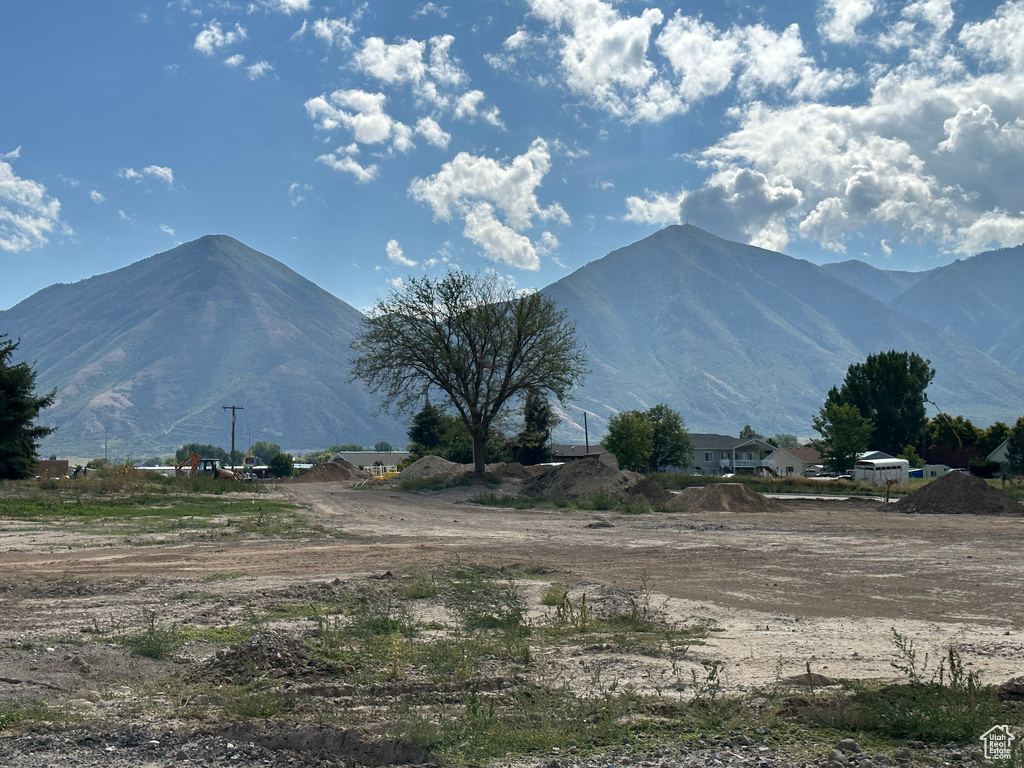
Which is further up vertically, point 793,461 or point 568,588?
point 568,588

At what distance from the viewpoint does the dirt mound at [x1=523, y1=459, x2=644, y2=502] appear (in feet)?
132

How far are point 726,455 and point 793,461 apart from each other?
11359mm

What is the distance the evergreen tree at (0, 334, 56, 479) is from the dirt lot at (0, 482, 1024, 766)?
2560cm

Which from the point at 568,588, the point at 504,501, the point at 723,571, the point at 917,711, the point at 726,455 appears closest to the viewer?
the point at 917,711

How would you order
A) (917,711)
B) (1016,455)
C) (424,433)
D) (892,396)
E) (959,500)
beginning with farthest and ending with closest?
(424,433), (892,396), (1016,455), (959,500), (917,711)

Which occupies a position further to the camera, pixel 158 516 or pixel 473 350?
pixel 473 350

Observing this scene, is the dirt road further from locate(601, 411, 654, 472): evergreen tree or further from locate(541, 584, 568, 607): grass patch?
locate(601, 411, 654, 472): evergreen tree

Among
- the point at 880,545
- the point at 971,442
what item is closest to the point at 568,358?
the point at 880,545

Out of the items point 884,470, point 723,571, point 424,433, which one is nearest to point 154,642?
point 723,571

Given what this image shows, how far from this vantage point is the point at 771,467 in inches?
5192

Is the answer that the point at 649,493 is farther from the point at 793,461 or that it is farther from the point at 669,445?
the point at 793,461

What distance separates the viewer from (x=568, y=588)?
13148mm

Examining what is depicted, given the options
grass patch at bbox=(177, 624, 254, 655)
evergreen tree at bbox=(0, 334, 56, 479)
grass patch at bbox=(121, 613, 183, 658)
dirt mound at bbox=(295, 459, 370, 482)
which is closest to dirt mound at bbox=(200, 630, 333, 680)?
grass patch at bbox=(121, 613, 183, 658)

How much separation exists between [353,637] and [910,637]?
21.8 ft
